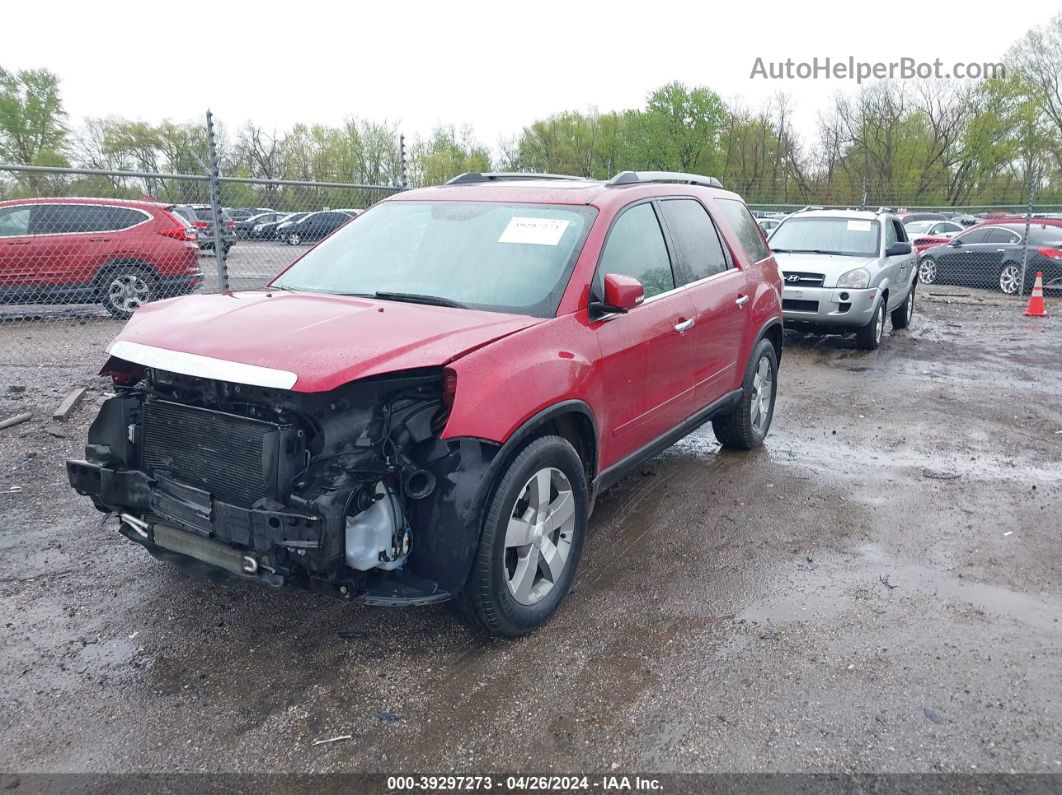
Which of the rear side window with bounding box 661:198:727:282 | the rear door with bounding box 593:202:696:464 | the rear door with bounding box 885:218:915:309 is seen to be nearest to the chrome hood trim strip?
the rear door with bounding box 593:202:696:464

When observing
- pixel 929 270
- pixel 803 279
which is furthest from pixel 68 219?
pixel 929 270

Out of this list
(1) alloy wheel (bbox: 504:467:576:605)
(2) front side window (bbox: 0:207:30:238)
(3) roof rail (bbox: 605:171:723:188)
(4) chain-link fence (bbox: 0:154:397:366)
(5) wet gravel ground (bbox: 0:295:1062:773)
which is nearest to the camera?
(5) wet gravel ground (bbox: 0:295:1062:773)

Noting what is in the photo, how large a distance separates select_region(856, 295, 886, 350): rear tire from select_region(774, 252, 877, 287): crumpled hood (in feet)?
2.04

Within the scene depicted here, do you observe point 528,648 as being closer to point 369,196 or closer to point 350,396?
point 350,396

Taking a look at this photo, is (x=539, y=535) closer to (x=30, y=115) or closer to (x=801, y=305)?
(x=801, y=305)

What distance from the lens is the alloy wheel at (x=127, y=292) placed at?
11078 millimetres

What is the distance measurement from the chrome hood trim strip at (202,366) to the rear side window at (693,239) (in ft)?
8.84

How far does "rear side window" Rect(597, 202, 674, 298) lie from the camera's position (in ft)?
13.3

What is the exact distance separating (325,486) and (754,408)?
3.92 meters

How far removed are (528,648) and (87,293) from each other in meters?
9.88

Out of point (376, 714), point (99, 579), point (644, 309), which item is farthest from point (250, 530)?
point (644, 309)

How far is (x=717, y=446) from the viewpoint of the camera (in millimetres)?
6285

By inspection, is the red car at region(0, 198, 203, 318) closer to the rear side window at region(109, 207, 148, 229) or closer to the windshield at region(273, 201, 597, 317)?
the rear side window at region(109, 207, 148, 229)

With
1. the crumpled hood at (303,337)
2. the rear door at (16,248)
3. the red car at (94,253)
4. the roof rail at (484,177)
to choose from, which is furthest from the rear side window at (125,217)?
the crumpled hood at (303,337)
